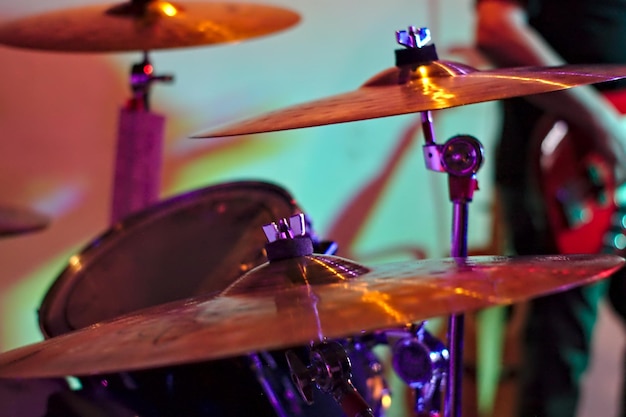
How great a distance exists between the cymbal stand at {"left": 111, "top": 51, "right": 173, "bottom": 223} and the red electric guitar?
668 mm

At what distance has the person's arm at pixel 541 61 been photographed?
4.33 ft

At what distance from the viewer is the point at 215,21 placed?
1.24 m

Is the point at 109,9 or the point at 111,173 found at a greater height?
the point at 109,9

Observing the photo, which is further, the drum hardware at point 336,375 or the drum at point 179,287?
the drum at point 179,287

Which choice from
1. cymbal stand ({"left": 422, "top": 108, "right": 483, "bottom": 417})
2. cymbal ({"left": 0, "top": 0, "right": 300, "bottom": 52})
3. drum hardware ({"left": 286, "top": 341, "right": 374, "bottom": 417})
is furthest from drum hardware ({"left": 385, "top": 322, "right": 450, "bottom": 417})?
cymbal ({"left": 0, "top": 0, "right": 300, "bottom": 52})

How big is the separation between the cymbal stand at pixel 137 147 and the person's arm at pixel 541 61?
0.54 metres

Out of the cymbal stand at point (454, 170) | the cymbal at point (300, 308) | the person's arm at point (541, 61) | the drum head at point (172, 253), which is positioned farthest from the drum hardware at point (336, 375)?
the person's arm at point (541, 61)

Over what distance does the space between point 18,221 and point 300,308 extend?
779 millimetres

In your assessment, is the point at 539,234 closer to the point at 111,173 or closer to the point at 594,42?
the point at 594,42

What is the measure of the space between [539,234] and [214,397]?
0.84 metres

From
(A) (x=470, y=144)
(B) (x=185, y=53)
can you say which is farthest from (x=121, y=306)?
(B) (x=185, y=53)

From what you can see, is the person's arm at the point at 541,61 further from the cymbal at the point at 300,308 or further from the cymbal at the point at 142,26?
the cymbal at the point at 300,308

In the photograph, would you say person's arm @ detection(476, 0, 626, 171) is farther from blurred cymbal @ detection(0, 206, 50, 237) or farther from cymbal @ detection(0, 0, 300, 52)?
blurred cymbal @ detection(0, 206, 50, 237)

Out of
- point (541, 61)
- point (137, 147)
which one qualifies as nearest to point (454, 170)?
point (541, 61)
